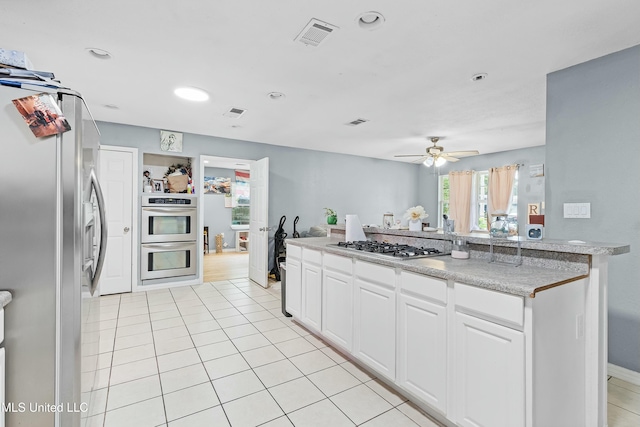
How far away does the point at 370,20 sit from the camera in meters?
1.96

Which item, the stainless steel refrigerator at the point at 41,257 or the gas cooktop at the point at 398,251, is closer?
the stainless steel refrigerator at the point at 41,257

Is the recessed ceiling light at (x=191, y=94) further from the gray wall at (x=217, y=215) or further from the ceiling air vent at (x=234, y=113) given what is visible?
the gray wall at (x=217, y=215)

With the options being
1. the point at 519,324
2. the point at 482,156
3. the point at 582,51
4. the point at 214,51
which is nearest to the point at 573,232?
the point at 582,51

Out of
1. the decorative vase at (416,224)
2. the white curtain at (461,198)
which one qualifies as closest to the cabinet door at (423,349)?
the decorative vase at (416,224)

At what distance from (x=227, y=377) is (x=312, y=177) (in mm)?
4415

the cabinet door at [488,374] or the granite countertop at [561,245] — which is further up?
the granite countertop at [561,245]

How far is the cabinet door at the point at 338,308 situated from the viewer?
7.97 ft

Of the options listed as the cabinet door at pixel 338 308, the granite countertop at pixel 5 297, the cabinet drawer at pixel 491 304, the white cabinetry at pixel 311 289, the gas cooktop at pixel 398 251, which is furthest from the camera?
the white cabinetry at pixel 311 289

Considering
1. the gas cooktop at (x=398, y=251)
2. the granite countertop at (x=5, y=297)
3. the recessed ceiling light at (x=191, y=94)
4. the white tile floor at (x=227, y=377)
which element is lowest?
the white tile floor at (x=227, y=377)

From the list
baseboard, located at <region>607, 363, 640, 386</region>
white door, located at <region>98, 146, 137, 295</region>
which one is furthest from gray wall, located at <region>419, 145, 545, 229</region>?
white door, located at <region>98, 146, 137, 295</region>

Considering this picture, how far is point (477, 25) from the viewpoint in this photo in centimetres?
200

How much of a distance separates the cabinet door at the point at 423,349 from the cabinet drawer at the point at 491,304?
0.16 meters

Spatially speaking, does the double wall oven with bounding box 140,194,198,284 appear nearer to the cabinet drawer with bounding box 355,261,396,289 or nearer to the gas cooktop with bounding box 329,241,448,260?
the gas cooktop with bounding box 329,241,448,260

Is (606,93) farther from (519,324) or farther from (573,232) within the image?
(519,324)
